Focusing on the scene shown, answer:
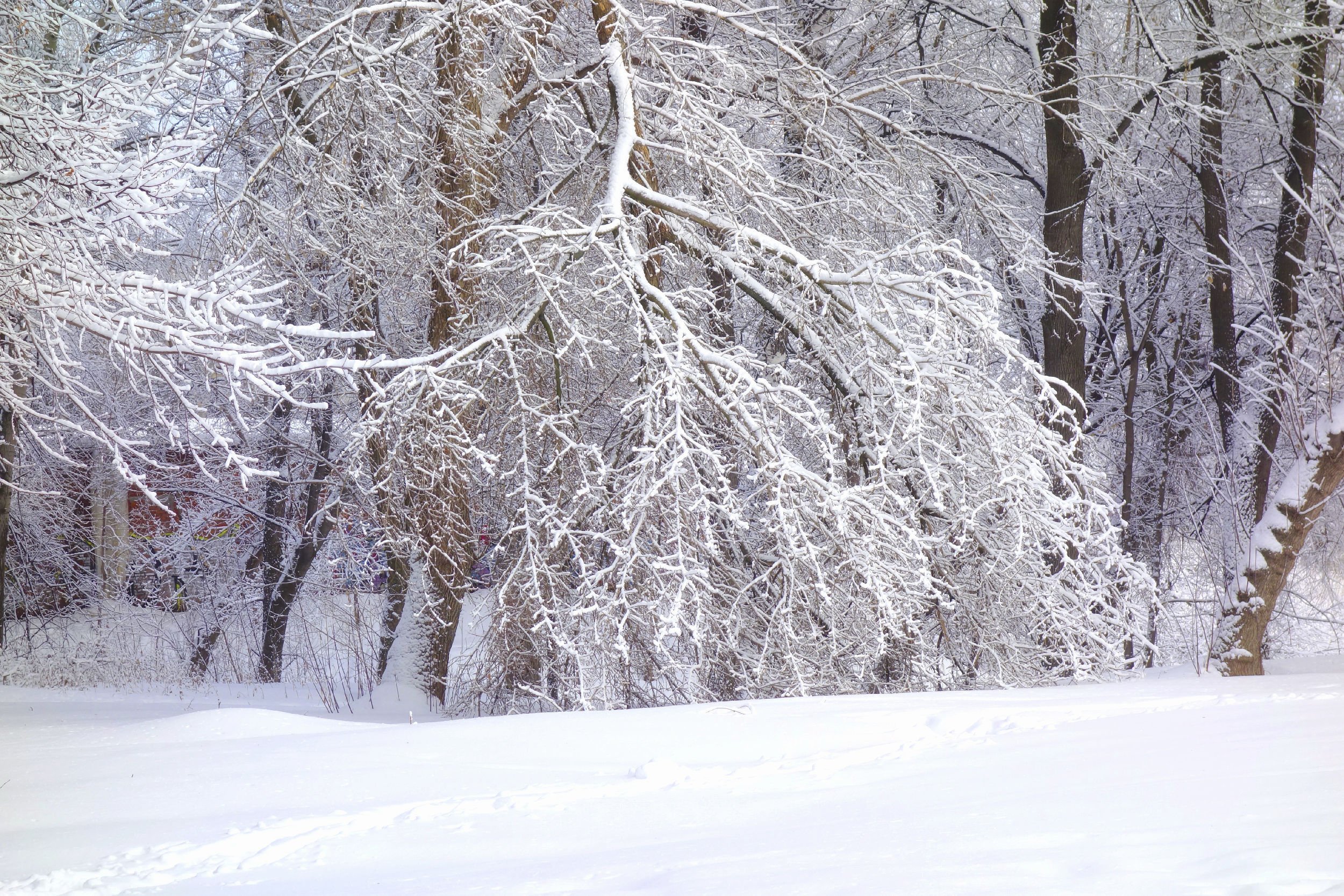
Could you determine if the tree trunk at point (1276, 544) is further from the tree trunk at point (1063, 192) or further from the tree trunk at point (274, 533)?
the tree trunk at point (274, 533)

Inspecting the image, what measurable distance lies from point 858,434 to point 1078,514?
61.1 inches

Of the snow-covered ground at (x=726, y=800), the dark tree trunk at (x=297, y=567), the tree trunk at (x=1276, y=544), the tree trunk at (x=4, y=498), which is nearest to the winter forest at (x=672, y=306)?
the tree trunk at (x=1276, y=544)

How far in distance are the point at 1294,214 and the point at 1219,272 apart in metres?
A: 2.00

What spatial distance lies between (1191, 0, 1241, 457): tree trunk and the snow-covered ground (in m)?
7.61

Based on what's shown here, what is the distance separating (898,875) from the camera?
2084 mm

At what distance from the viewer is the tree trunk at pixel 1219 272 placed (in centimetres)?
1100

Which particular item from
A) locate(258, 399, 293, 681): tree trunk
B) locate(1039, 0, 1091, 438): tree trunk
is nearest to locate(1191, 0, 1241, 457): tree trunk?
locate(1039, 0, 1091, 438): tree trunk

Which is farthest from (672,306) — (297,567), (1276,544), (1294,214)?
(297,567)

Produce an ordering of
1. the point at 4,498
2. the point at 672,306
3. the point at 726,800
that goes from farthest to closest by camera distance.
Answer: the point at 4,498 < the point at 672,306 < the point at 726,800

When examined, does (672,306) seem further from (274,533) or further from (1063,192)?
(274,533)

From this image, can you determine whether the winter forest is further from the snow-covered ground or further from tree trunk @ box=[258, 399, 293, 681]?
tree trunk @ box=[258, 399, 293, 681]

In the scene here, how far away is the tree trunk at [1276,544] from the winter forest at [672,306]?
0.07ft

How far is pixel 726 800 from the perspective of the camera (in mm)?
3209

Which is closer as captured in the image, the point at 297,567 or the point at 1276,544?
the point at 1276,544
